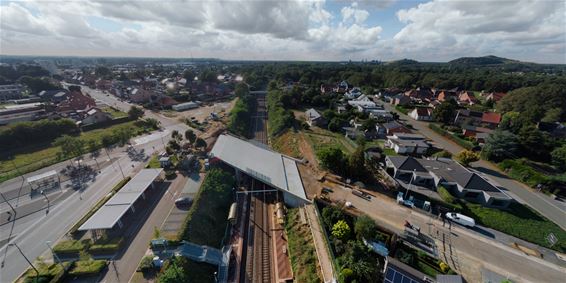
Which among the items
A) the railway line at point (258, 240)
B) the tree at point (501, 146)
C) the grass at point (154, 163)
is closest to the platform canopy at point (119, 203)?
the grass at point (154, 163)

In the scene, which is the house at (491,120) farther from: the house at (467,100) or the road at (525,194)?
the house at (467,100)

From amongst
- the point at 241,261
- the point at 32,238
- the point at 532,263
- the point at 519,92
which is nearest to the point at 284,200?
the point at 241,261

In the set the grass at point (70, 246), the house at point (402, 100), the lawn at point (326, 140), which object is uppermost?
the house at point (402, 100)

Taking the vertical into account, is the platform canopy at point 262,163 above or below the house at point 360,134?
below

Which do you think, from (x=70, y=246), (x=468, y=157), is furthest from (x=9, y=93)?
(x=468, y=157)

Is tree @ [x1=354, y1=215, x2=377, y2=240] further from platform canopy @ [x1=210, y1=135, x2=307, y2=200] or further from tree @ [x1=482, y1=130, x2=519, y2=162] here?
tree @ [x1=482, y1=130, x2=519, y2=162]

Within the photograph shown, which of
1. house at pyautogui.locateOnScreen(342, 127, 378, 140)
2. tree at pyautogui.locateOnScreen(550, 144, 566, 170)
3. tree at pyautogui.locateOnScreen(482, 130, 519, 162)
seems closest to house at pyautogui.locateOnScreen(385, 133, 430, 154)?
house at pyautogui.locateOnScreen(342, 127, 378, 140)
